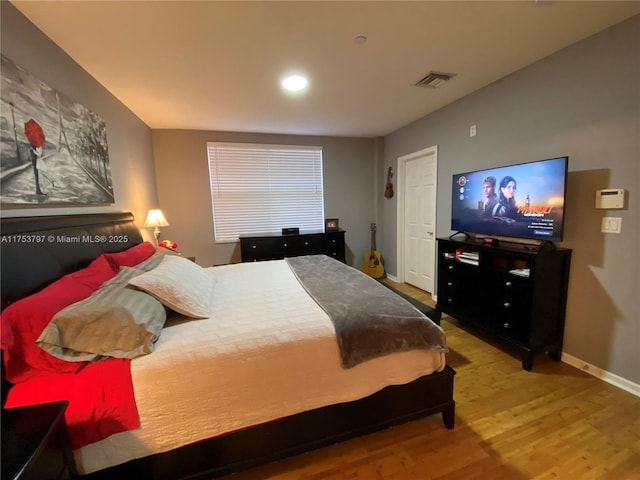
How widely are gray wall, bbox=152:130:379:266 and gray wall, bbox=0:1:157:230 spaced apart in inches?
9.5

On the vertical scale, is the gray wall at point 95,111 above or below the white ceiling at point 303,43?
below

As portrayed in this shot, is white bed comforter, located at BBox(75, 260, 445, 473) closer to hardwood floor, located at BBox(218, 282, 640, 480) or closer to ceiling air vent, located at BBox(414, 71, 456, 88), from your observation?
hardwood floor, located at BBox(218, 282, 640, 480)

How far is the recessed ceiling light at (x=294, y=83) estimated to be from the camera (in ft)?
7.55

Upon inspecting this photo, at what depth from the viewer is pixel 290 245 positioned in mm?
3857

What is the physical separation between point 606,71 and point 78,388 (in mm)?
3399

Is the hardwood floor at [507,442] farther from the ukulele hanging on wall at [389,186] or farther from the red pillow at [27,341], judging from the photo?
the ukulele hanging on wall at [389,186]

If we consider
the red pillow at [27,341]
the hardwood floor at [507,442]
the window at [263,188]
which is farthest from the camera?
the window at [263,188]

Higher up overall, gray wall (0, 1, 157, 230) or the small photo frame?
gray wall (0, 1, 157, 230)

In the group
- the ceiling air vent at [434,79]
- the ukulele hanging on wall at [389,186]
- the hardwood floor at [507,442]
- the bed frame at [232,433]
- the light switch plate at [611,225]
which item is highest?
the ceiling air vent at [434,79]

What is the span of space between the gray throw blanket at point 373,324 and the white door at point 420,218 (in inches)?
83.1

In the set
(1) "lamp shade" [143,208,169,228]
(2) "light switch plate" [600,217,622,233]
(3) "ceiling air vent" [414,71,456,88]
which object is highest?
(3) "ceiling air vent" [414,71,456,88]

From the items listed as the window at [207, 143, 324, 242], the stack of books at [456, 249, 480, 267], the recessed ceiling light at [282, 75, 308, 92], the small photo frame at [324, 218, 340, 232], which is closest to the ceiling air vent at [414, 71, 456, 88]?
the recessed ceiling light at [282, 75, 308, 92]

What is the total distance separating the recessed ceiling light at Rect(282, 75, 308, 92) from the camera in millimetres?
2303

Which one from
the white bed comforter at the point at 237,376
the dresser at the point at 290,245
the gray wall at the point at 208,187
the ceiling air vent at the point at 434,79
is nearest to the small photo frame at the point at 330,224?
the dresser at the point at 290,245
